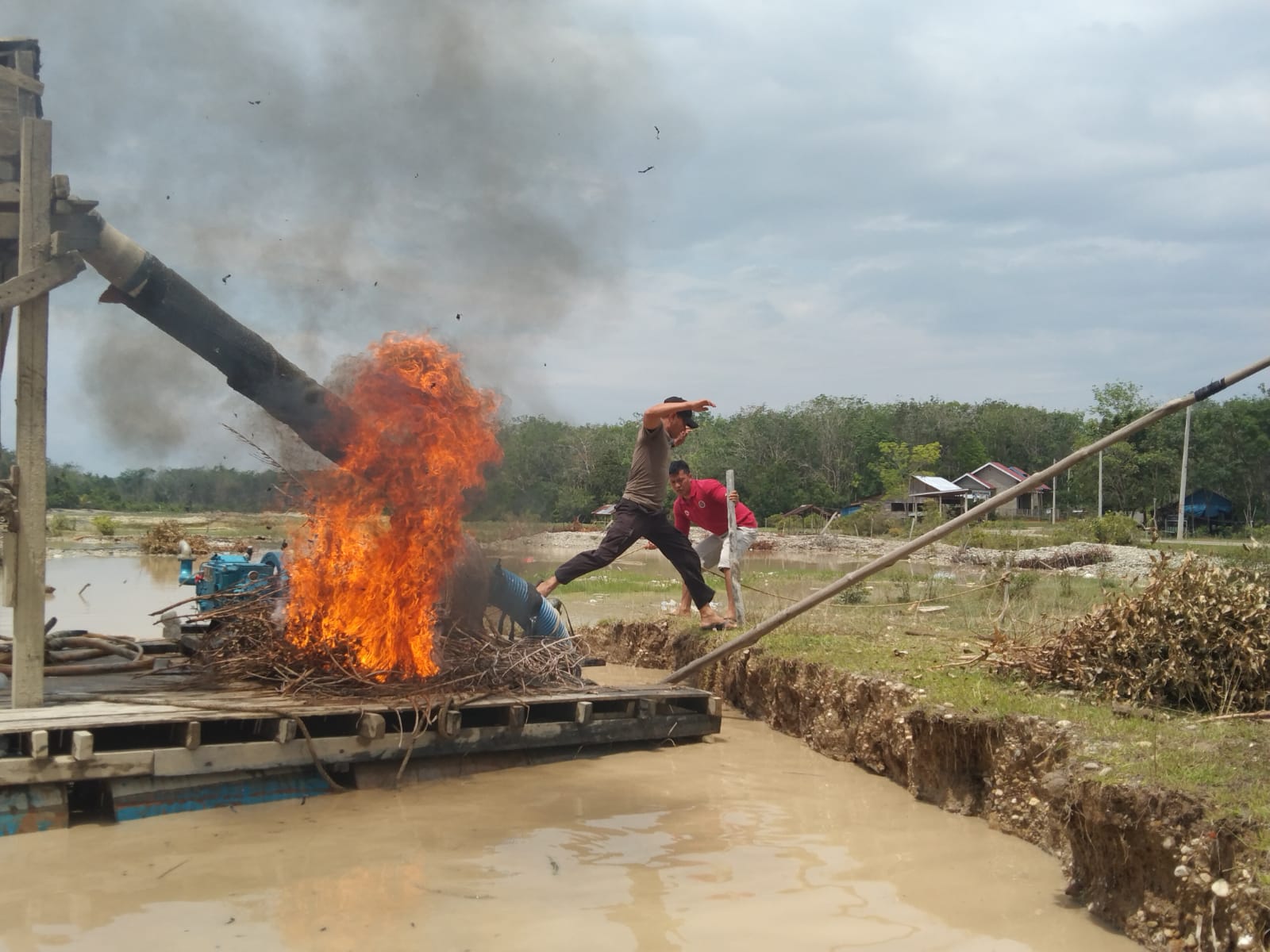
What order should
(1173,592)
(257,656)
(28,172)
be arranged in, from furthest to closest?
(257,656)
(1173,592)
(28,172)

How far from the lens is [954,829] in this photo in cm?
675

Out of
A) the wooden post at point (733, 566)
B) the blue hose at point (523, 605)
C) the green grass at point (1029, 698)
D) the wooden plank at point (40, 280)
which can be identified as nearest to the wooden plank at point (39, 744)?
the wooden plank at point (40, 280)

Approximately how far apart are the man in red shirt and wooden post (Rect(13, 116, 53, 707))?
719 centimetres

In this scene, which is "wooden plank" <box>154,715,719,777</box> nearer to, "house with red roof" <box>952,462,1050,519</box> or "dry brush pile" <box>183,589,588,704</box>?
"dry brush pile" <box>183,589,588,704</box>

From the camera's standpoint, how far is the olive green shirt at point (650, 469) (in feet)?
34.1

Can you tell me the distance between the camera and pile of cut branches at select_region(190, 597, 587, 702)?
25.2ft

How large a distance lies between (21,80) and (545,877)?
6266mm

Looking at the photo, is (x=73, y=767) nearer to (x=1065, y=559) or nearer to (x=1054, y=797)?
(x=1054, y=797)

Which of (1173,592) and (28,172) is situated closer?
(28,172)

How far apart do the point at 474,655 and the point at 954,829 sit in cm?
395

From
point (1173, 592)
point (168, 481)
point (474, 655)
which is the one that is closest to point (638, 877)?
point (474, 655)

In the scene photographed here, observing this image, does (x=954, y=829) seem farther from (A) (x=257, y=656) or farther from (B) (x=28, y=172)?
(B) (x=28, y=172)

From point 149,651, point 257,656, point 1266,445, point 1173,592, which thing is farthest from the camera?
point 1266,445

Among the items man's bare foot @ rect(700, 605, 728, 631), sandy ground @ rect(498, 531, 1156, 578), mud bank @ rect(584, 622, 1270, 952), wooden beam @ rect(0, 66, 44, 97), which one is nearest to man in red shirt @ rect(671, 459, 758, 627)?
man's bare foot @ rect(700, 605, 728, 631)
